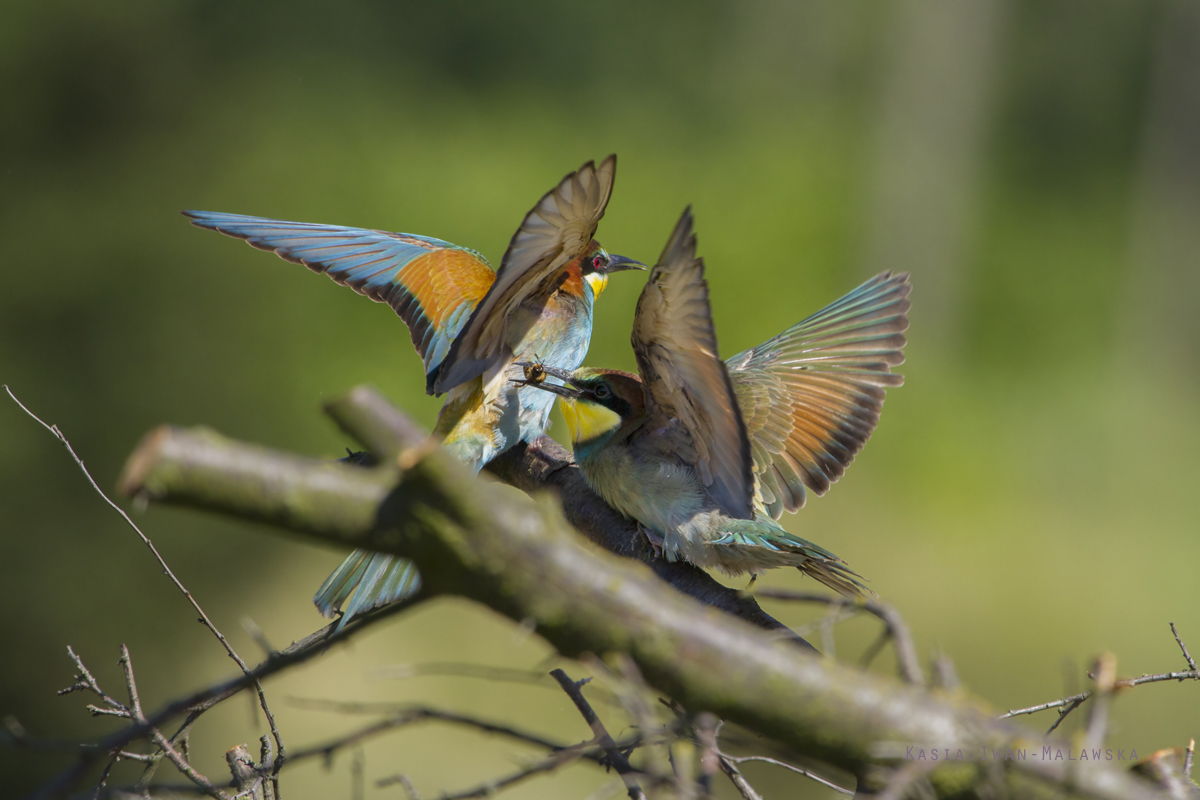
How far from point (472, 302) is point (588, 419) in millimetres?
443

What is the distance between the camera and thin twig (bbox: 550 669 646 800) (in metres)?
0.85

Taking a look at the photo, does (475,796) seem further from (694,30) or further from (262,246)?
(694,30)

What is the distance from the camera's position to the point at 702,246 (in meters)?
6.34

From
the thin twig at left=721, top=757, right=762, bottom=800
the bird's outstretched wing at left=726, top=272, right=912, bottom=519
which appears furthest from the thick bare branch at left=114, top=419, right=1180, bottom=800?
the bird's outstretched wing at left=726, top=272, right=912, bottom=519

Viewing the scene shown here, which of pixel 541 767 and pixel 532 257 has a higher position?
pixel 532 257

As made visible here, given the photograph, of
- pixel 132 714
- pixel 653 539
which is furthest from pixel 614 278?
pixel 132 714

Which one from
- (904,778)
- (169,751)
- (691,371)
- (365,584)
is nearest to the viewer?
(904,778)

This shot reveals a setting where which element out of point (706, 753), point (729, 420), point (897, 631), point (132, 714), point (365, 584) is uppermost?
point (729, 420)

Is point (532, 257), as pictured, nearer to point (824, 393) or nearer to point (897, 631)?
point (824, 393)

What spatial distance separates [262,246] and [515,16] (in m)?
6.35

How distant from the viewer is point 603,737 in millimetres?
858

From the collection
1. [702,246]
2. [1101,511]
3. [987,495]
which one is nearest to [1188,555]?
[1101,511]

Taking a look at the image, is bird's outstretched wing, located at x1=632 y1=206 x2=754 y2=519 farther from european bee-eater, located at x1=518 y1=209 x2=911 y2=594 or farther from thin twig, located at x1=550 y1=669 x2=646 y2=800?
thin twig, located at x1=550 y1=669 x2=646 y2=800

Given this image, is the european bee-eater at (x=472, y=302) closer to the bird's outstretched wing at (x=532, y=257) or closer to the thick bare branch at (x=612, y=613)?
the bird's outstretched wing at (x=532, y=257)
